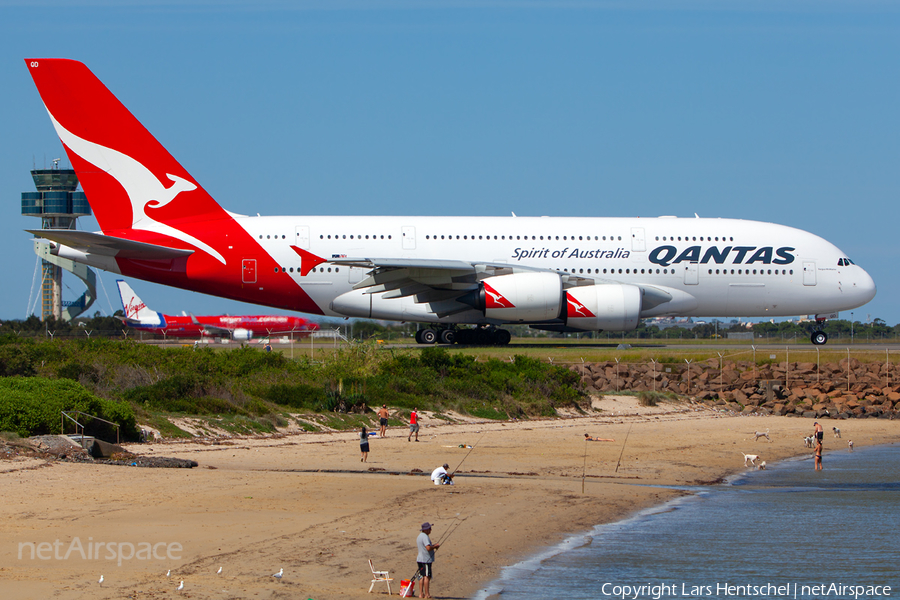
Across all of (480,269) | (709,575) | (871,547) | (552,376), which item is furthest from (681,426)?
(709,575)

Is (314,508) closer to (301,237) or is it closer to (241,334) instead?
(301,237)

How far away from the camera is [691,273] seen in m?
30.2

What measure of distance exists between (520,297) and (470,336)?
3.90 meters

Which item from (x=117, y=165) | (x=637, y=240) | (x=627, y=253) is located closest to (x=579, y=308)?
(x=627, y=253)

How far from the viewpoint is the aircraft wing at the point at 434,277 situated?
27.3 metres

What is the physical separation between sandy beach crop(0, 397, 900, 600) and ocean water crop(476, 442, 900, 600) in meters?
0.51

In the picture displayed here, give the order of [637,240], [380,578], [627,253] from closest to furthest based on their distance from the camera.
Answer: [380,578]
[627,253]
[637,240]

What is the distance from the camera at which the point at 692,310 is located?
3086 centimetres

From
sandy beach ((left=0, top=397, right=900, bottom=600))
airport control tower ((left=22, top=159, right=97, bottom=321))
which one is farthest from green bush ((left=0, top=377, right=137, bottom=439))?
airport control tower ((left=22, top=159, right=97, bottom=321))

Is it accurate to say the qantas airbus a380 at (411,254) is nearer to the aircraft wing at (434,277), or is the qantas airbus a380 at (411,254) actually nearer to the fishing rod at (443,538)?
the aircraft wing at (434,277)

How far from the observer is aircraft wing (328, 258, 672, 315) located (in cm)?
2731

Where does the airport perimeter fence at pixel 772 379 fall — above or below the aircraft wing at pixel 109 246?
below

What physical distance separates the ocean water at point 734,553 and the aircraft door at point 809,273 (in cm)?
1727

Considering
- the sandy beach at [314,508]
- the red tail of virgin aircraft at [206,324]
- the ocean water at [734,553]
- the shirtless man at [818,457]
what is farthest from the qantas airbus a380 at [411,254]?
the red tail of virgin aircraft at [206,324]
